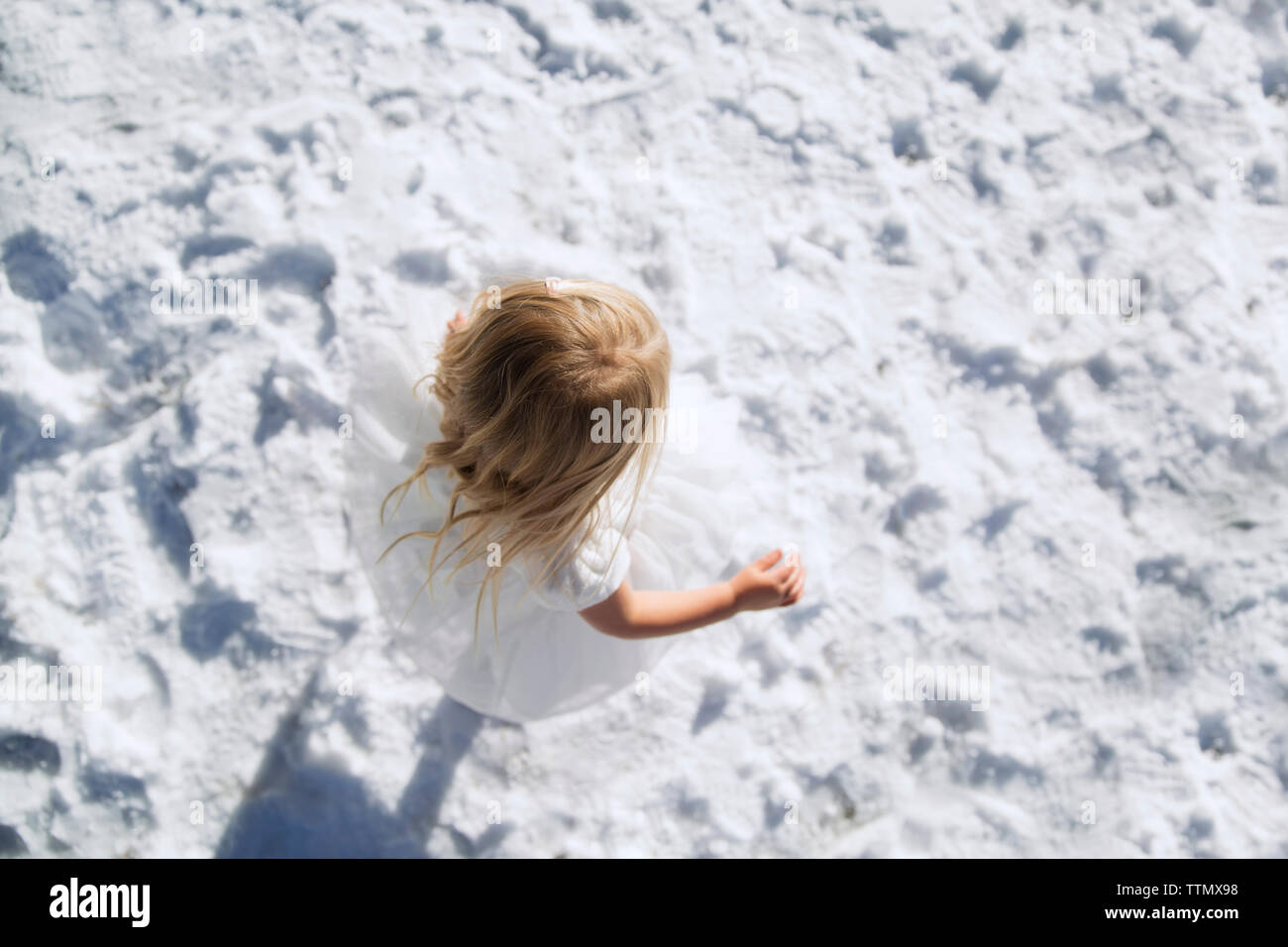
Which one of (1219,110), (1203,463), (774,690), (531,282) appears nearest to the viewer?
(531,282)

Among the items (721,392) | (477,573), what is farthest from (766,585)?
(721,392)

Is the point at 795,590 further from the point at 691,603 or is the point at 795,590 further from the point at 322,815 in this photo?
the point at 322,815

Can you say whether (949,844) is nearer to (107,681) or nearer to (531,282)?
(531,282)

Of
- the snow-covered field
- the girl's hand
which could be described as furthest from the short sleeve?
the snow-covered field

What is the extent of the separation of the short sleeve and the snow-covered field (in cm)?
48

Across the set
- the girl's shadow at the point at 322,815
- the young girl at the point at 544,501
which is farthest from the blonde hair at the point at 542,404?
the girl's shadow at the point at 322,815

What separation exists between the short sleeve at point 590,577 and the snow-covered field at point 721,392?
484 millimetres

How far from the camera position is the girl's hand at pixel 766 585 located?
128 centimetres

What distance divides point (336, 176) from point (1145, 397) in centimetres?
191

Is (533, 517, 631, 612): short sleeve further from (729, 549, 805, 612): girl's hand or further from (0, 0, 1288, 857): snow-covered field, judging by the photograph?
(0, 0, 1288, 857): snow-covered field

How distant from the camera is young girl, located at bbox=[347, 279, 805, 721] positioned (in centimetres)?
104

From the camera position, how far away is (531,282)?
3.69ft

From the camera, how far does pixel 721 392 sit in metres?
1.84
